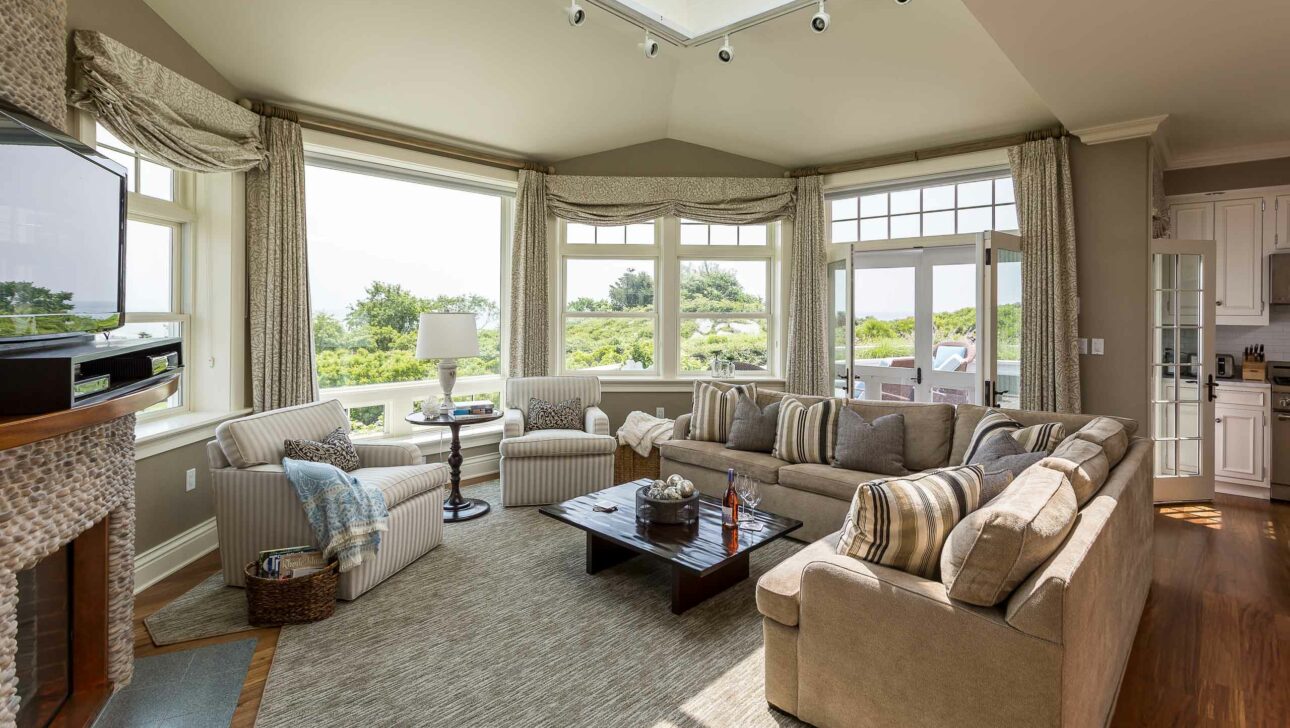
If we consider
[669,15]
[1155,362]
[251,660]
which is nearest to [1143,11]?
[669,15]

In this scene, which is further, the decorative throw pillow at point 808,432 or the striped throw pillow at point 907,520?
the decorative throw pillow at point 808,432

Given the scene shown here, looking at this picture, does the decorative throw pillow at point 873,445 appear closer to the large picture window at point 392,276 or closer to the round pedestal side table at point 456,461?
the round pedestal side table at point 456,461

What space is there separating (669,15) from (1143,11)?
7.88 feet

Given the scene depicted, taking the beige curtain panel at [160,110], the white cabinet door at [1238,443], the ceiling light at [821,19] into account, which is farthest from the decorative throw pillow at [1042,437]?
the beige curtain panel at [160,110]

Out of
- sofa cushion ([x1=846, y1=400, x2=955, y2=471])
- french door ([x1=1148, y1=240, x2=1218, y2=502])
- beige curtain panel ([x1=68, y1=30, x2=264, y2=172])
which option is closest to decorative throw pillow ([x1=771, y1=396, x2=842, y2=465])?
sofa cushion ([x1=846, y1=400, x2=955, y2=471])

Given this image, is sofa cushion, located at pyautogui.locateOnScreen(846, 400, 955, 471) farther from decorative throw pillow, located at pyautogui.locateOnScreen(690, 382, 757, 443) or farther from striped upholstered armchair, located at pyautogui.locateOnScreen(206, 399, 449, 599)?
striped upholstered armchair, located at pyautogui.locateOnScreen(206, 399, 449, 599)

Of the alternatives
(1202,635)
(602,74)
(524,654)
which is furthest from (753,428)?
(602,74)

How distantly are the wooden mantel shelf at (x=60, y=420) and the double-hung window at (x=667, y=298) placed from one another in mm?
3929

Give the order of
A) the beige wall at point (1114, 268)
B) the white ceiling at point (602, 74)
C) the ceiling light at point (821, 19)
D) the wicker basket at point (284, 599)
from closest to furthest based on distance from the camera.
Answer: the wicker basket at point (284, 599) → the ceiling light at point (821, 19) → the white ceiling at point (602, 74) → the beige wall at point (1114, 268)

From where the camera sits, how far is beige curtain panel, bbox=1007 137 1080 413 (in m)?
4.32

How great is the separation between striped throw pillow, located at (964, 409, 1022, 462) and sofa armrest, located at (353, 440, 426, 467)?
9.78ft

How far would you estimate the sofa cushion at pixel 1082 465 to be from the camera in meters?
1.99

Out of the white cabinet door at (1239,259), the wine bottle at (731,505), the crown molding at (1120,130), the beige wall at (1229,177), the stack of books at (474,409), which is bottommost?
the wine bottle at (731,505)

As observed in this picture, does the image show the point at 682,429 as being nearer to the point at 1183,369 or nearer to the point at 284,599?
the point at 284,599
